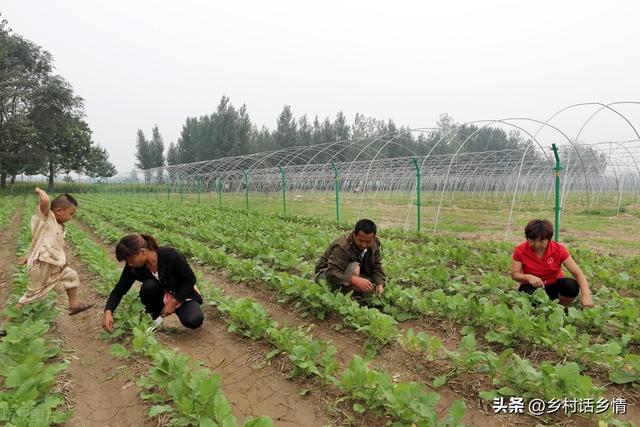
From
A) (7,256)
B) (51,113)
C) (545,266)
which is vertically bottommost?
(7,256)

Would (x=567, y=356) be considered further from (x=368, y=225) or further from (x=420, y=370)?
(x=368, y=225)

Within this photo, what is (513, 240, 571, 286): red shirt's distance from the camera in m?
4.25

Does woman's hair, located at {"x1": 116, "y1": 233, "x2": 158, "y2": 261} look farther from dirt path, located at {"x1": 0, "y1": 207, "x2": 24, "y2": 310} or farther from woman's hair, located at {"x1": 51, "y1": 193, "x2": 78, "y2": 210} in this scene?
dirt path, located at {"x1": 0, "y1": 207, "x2": 24, "y2": 310}

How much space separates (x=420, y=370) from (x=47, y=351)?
3118 millimetres

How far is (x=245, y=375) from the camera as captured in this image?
3402 millimetres

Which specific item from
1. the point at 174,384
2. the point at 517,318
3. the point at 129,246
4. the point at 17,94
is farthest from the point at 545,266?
the point at 17,94

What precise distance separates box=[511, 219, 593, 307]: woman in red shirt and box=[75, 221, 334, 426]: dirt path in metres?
2.60

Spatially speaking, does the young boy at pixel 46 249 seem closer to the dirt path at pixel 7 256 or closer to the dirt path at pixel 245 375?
the dirt path at pixel 245 375

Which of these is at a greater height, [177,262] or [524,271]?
[177,262]

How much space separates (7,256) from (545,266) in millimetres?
9941

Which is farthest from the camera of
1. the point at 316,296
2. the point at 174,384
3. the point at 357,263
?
the point at 316,296

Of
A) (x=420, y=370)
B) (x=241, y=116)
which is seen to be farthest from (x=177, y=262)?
(x=241, y=116)

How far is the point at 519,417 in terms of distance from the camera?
2.70 m

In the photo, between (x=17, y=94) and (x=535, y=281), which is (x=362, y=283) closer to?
(x=535, y=281)
